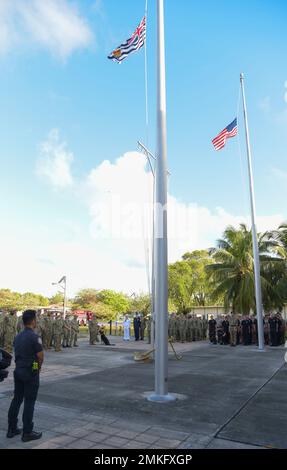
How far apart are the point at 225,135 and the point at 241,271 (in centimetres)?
1542

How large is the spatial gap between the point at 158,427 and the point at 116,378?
468 centimetres

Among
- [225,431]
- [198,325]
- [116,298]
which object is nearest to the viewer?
[225,431]

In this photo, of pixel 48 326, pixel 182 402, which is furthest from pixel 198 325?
pixel 182 402

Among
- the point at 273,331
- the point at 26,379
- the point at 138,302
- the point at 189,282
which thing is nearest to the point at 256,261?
the point at 273,331

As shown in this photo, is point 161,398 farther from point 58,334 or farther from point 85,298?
point 85,298

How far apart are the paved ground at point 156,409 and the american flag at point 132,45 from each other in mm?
9480

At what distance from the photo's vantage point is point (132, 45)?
12.1 m

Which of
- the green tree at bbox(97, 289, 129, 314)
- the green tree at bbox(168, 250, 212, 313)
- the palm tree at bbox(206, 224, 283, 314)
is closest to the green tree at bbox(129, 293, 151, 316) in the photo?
the green tree at bbox(97, 289, 129, 314)

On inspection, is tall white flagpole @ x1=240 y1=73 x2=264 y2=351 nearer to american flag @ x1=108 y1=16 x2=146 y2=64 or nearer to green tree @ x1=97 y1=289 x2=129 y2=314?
american flag @ x1=108 y1=16 x2=146 y2=64

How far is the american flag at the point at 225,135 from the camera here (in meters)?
17.5

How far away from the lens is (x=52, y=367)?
1237 centimetres

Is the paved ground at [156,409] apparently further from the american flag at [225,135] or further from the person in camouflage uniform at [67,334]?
the american flag at [225,135]
